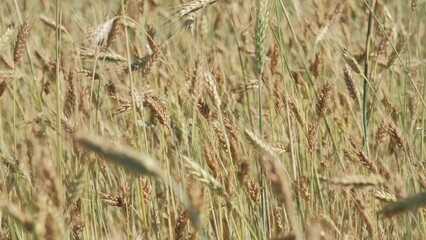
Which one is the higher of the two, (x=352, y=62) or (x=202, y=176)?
(x=352, y=62)

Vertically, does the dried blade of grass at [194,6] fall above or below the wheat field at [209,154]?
above

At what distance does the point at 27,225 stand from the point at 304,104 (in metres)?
1.55

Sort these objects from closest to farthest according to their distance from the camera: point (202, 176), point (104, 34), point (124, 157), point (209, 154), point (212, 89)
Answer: point (124, 157) < point (202, 176) < point (209, 154) < point (212, 89) < point (104, 34)

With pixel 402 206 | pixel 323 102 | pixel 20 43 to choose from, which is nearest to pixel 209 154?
pixel 323 102

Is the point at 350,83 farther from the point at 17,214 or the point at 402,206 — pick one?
the point at 17,214

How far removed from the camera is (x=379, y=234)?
1.80 m

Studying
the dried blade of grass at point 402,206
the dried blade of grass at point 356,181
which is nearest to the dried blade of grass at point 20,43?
the dried blade of grass at point 356,181

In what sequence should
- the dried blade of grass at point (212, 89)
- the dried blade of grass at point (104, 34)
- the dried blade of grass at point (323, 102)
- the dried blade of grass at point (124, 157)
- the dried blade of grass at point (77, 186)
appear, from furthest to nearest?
1. the dried blade of grass at point (104, 34)
2. the dried blade of grass at point (323, 102)
3. the dried blade of grass at point (212, 89)
4. the dried blade of grass at point (77, 186)
5. the dried blade of grass at point (124, 157)

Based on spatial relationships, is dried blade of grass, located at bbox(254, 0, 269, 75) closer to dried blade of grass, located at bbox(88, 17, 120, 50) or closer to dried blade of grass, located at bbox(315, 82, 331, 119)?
dried blade of grass, located at bbox(315, 82, 331, 119)

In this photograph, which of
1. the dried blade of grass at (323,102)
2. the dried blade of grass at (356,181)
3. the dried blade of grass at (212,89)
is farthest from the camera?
the dried blade of grass at (323,102)

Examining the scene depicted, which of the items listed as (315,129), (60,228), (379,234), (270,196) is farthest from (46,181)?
(270,196)

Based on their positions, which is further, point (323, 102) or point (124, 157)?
point (323, 102)

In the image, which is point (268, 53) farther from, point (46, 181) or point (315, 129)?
point (46, 181)

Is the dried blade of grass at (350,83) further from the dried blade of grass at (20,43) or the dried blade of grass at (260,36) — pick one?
the dried blade of grass at (20,43)
